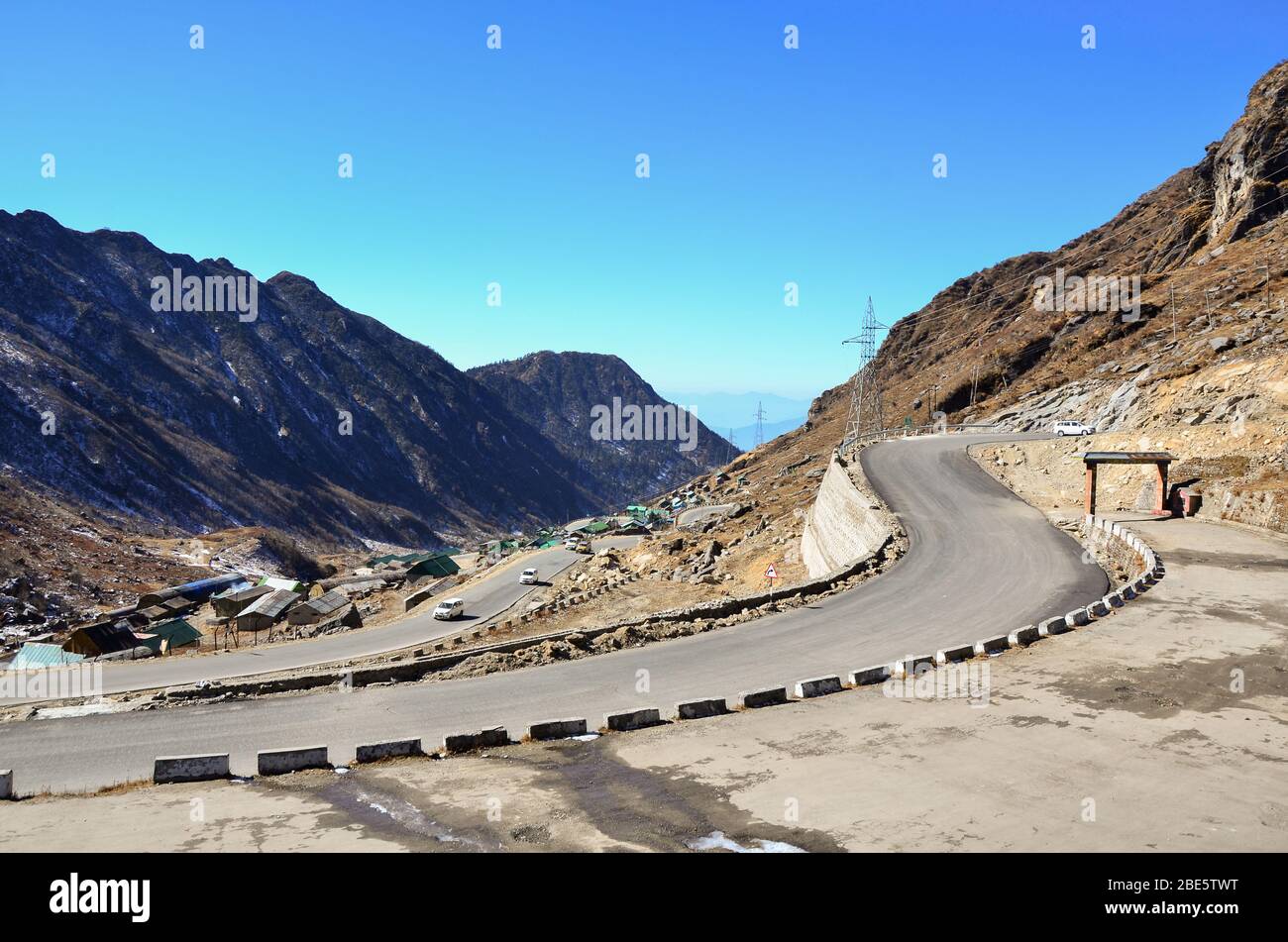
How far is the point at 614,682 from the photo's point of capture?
51.9ft

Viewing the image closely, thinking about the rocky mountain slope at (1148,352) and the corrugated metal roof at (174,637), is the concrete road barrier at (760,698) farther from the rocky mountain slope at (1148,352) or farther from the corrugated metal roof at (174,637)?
the corrugated metal roof at (174,637)

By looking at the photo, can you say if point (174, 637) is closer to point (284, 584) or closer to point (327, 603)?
point (327, 603)

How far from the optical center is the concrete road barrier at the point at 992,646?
16.3 m

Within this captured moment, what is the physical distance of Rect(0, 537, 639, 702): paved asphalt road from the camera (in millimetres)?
27797

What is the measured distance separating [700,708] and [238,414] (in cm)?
12008

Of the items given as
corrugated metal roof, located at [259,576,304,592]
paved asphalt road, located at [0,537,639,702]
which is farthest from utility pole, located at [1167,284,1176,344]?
corrugated metal roof, located at [259,576,304,592]

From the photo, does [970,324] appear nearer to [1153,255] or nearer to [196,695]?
[1153,255]

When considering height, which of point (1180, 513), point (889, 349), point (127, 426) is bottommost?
point (1180, 513)

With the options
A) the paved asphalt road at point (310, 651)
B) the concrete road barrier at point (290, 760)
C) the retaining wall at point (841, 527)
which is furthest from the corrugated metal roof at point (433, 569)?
the concrete road barrier at point (290, 760)

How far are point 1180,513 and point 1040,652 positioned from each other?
59.6ft

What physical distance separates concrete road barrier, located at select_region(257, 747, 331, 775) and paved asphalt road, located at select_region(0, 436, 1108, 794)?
0.88 m

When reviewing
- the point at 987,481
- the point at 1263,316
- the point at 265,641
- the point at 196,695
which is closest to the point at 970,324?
the point at 1263,316

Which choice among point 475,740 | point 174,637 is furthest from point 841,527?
point 174,637

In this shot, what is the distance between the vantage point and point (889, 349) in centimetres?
12294
